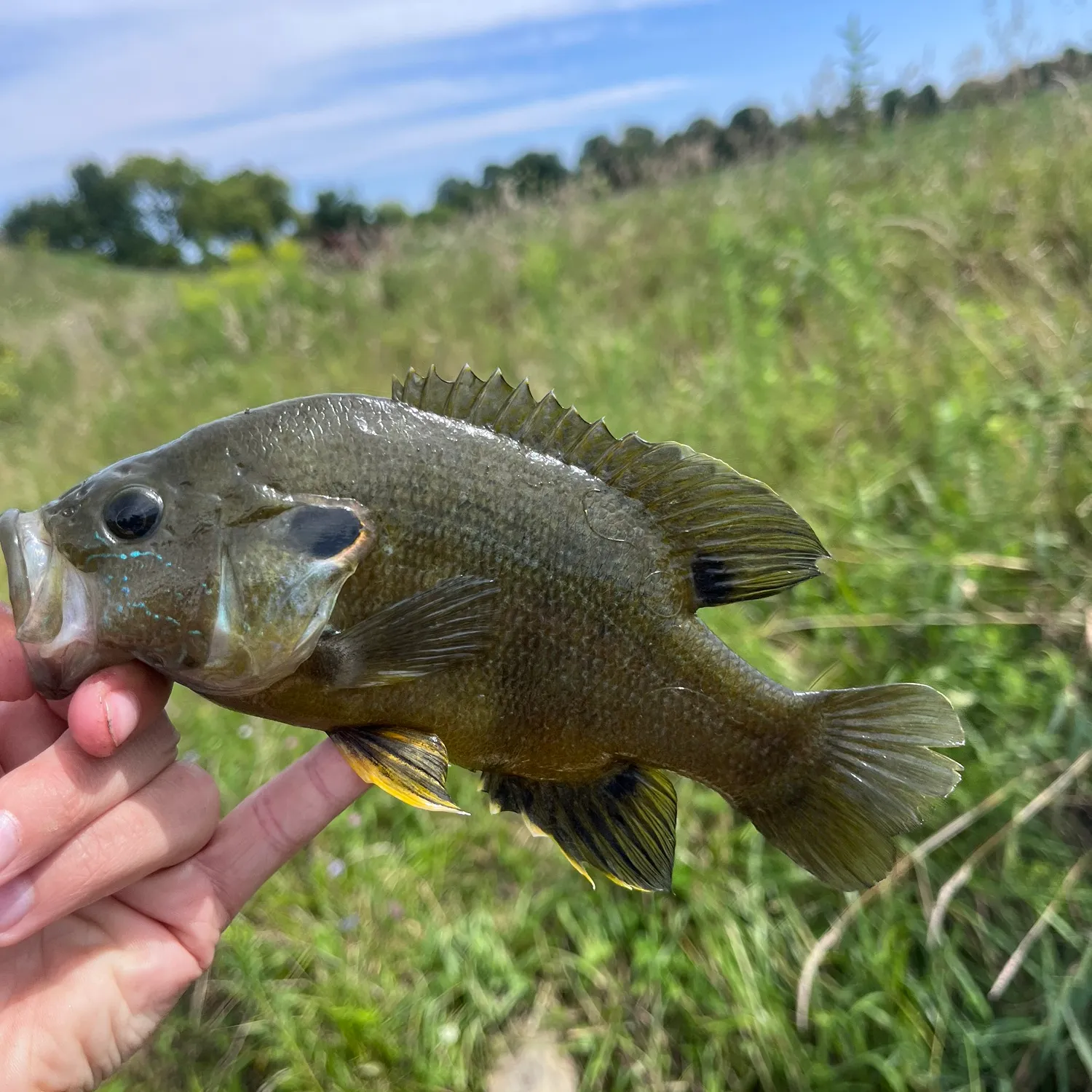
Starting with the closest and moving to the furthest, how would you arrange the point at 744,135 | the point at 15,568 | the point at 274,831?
the point at 15,568
the point at 274,831
the point at 744,135

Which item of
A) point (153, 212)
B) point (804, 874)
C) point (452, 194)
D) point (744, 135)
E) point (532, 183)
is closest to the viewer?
point (804, 874)

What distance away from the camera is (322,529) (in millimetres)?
1072

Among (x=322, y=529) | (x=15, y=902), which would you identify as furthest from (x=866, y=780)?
(x=15, y=902)

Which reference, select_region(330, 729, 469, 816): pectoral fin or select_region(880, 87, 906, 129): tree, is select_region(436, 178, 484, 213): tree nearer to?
select_region(880, 87, 906, 129): tree

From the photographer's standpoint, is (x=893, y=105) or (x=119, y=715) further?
(x=893, y=105)

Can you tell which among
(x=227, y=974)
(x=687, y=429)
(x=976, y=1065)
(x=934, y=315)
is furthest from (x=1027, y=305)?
(x=227, y=974)

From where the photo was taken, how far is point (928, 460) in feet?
10.3

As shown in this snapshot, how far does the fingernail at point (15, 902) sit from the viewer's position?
1.08m

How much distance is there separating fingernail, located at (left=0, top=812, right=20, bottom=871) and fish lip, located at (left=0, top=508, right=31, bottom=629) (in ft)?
0.88

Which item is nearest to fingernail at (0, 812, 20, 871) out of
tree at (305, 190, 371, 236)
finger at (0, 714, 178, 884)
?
finger at (0, 714, 178, 884)

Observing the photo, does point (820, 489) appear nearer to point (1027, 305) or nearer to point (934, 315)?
point (1027, 305)

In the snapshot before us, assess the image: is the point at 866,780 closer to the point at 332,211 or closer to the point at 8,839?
the point at 8,839

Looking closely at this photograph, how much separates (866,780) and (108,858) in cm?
115

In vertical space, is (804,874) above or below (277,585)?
below
